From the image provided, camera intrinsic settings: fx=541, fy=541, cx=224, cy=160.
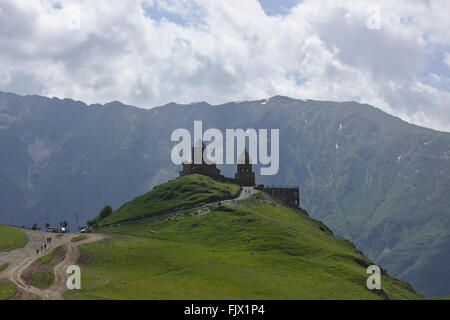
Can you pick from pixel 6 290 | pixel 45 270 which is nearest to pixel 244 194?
pixel 45 270

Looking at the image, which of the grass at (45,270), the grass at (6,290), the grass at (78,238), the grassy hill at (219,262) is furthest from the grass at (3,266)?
the grass at (78,238)

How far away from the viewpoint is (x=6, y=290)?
223ft

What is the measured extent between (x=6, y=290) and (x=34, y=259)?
2293 centimetres

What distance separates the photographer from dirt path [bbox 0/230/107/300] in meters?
66.6

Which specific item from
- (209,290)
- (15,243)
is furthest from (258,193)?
(209,290)

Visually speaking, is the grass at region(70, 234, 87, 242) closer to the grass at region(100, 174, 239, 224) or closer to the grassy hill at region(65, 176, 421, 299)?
the grassy hill at region(65, 176, 421, 299)

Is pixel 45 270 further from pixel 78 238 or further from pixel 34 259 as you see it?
pixel 78 238

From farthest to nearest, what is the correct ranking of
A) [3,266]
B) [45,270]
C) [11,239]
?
1. [11,239]
2. [3,266]
3. [45,270]

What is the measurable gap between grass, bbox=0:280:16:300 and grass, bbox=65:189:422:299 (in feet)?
22.2

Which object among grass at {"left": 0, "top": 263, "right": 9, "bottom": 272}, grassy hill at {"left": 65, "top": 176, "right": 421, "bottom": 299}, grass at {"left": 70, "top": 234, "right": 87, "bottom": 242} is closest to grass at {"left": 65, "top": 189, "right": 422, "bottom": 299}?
grassy hill at {"left": 65, "top": 176, "right": 421, "bottom": 299}

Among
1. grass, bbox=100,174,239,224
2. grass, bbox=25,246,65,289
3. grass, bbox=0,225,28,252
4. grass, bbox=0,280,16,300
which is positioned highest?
grass, bbox=100,174,239,224

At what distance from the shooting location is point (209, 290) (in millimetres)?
76125
